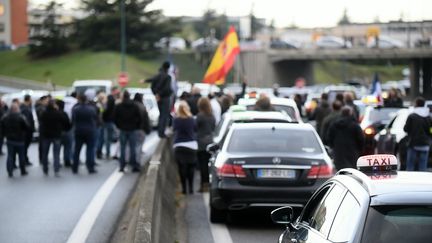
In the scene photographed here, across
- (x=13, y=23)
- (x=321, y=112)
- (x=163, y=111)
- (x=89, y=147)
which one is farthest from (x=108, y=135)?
(x=13, y=23)

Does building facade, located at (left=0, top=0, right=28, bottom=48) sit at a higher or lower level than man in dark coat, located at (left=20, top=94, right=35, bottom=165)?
higher

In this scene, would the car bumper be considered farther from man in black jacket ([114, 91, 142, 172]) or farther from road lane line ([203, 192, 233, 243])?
man in black jacket ([114, 91, 142, 172])

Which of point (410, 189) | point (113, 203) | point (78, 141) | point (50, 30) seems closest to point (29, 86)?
point (50, 30)

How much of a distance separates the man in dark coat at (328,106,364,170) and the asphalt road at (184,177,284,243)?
6.64 ft

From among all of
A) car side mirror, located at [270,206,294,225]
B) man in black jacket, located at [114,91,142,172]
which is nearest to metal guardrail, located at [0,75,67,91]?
man in black jacket, located at [114,91,142,172]

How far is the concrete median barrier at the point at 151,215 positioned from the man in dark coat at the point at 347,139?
113 inches

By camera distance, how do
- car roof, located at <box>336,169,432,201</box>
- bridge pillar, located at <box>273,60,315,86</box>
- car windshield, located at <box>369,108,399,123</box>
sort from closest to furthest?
car roof, located at <box>336,169,432,201</box> < car windshield, located at <box>369,108,399,123</box> < bridge pillar, located at <box>273,60,315,86</box>

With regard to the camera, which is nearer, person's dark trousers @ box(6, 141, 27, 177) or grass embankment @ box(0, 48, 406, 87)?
person's dark trousers @ box(6, 141, 27, 177)

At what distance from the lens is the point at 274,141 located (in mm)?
14508

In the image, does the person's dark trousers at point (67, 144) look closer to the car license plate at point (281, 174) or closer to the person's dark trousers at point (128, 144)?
the person's dark trousers at point (128, 144)

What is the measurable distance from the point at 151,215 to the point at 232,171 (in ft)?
12.4

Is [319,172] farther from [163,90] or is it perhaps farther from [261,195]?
[163,90]

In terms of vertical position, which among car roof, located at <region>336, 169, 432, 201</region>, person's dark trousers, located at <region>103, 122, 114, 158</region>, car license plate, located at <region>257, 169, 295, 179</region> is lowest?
person's dark trousers, located at <region>103, 122, 114, 158</region>

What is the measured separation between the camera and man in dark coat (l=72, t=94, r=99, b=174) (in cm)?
2278
